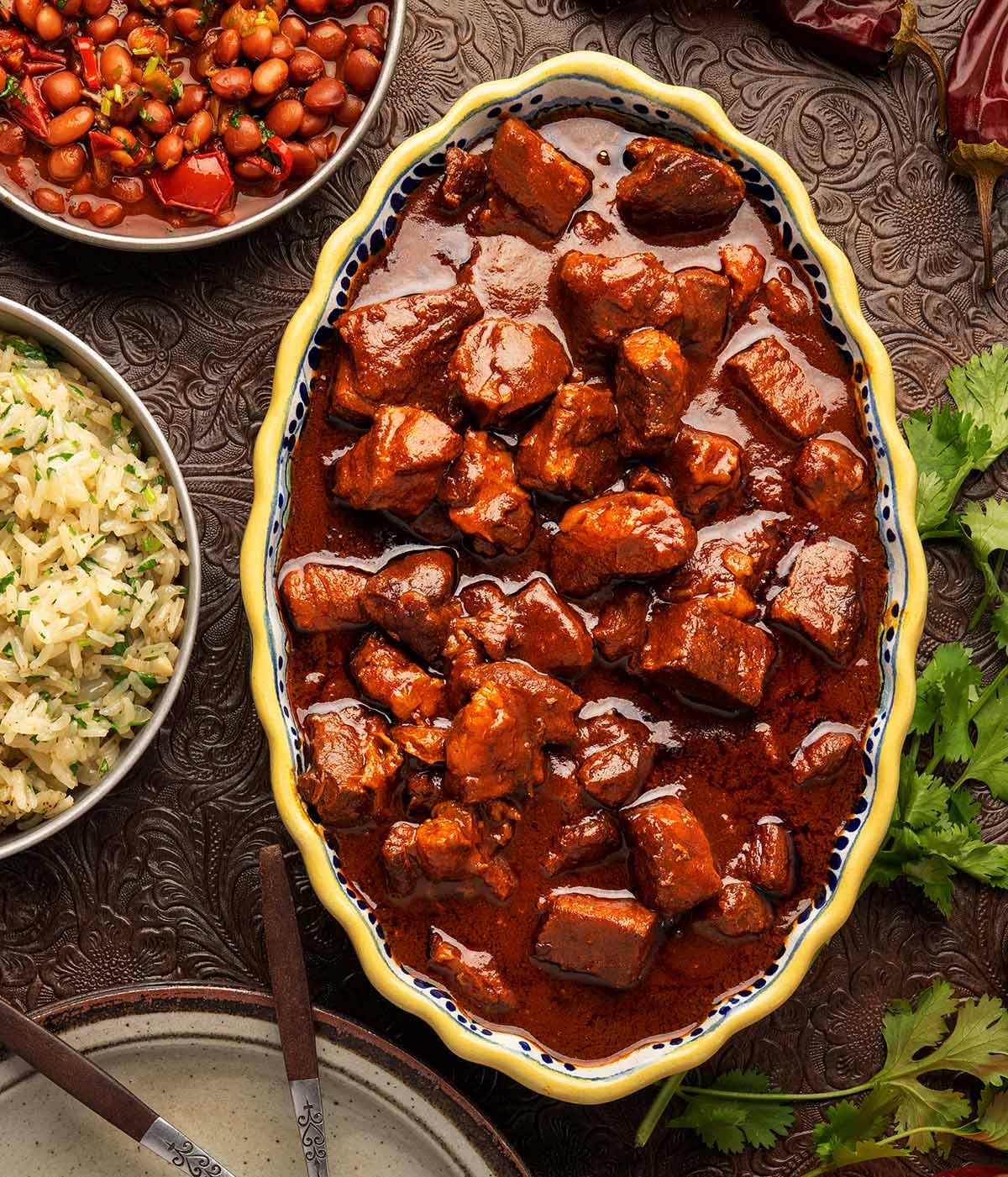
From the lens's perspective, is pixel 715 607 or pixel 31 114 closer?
pixel 715 607

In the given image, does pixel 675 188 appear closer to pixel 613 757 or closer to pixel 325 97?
pixel 325 97

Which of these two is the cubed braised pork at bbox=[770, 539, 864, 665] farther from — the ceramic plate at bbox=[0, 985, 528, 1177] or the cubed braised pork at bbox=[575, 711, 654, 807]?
the ceramic plate at bbox=[0, 985, 528, 1177]

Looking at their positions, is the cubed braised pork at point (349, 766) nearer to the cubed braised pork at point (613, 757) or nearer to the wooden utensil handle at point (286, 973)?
the wooden utensil handle at point (286, 973)

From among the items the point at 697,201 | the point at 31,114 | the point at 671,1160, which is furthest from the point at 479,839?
the point at 31,114

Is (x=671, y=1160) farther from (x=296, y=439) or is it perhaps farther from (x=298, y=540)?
(x=296, y=439)

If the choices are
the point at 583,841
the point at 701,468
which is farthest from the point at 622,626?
the point at 583,841
